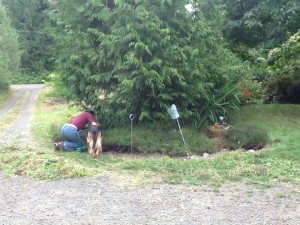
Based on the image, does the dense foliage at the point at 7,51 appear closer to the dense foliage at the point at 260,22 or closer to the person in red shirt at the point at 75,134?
the dense foliage at the point at 260,22

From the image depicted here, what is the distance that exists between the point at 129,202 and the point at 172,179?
59.6 inches

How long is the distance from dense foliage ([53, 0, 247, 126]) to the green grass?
0.91m

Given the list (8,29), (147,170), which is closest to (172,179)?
(147,170)

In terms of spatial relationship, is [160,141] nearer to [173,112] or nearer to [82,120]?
[173,112]

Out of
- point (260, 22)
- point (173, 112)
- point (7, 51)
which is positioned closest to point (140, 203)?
point (173, 112)

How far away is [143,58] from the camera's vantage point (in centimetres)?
1195

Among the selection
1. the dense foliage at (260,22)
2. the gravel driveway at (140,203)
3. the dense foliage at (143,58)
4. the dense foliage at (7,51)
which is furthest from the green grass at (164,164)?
the dense foliage at (7,51)

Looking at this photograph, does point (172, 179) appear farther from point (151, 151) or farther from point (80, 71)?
point (80, 71)

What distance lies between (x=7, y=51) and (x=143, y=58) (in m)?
36.1

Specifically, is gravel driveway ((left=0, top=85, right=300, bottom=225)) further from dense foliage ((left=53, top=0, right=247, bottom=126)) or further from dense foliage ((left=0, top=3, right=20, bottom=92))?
dense foliage ((left=0, top=3, right=20, bottom=92))

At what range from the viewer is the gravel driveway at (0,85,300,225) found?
618cm

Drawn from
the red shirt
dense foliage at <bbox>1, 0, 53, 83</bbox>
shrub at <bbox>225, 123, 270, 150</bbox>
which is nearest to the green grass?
shrub at <bbox>225, 123, 270, 150</bbox>

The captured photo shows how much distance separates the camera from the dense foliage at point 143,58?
1172cm

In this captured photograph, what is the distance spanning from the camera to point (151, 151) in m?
11.3
